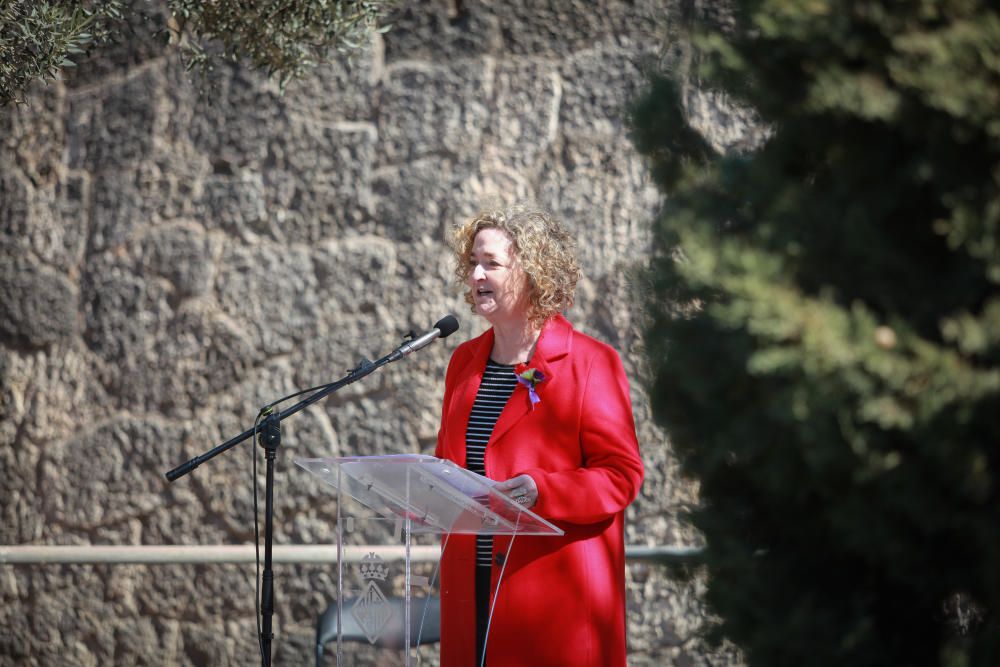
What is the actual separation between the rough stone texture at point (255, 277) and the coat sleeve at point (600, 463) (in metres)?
1.63

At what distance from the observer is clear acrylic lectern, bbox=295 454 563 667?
2.27 metres

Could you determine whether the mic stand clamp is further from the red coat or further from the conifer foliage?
the conifer foliage

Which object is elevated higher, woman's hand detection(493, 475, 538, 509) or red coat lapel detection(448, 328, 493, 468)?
red coat lapel detection(448, 328, 493, 468)

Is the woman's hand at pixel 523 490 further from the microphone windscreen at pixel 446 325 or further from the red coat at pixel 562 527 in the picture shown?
the microphone windscreen at pixel 446 325

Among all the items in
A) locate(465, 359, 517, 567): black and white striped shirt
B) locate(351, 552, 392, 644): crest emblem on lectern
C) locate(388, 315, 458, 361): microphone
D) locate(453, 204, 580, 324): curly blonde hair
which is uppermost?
locate(453, 204, 580, 324): curly blonde hair

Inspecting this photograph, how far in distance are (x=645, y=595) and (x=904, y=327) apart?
3.25 m

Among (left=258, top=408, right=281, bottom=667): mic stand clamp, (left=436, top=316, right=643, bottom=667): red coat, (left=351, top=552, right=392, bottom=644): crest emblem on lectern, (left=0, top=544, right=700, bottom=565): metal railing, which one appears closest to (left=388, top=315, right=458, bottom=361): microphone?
(left=436, top=316, right=643, bottom=667): red coat

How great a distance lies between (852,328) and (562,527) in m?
1.48

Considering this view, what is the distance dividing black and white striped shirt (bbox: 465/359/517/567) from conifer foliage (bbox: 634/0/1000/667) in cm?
119

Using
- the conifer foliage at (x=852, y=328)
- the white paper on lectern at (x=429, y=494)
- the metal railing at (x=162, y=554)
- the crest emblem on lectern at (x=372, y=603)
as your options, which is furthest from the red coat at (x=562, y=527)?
the metal railing at (x=162, y=554)

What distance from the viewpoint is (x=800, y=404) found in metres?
1.42

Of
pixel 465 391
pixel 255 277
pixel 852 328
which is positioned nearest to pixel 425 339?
pixel 465 391

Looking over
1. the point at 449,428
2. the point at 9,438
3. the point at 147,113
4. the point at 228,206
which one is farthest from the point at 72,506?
the point at 449,428

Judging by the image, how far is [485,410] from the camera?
2.92 metres
